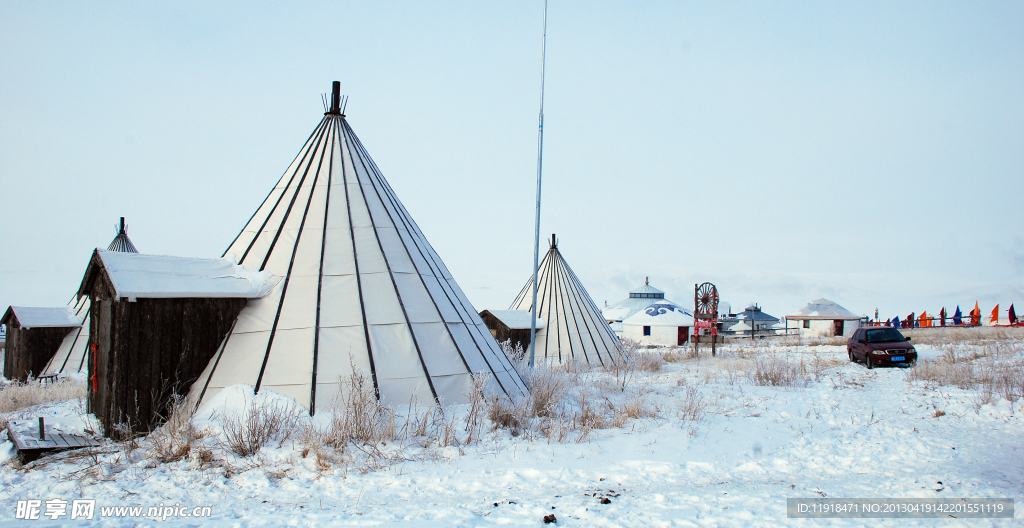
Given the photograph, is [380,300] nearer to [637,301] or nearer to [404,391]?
[404,391]

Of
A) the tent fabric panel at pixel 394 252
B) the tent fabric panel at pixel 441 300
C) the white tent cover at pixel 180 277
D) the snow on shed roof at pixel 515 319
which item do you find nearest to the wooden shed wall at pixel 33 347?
the white tent cover at pixel 180 277

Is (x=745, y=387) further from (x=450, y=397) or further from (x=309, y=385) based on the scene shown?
(x=309, y=385)

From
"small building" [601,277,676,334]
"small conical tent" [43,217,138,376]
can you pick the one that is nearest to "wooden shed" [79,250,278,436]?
"small conical tent" [43,217,138,376]

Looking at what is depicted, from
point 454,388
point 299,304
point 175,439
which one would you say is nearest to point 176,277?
point 299,304

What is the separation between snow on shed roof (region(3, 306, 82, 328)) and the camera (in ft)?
47.4

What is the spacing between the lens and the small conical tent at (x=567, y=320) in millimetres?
16984

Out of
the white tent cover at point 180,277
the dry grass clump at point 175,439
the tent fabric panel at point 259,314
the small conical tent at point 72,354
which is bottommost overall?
the small conical tent at point 72,354

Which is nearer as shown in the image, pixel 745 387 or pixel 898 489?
pixel 898 489

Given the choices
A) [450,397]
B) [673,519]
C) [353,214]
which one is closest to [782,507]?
[673,519]

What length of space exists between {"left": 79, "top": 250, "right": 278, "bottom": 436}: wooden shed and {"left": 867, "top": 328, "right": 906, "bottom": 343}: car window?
46.6ft

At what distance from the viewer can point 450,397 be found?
22.9 feet

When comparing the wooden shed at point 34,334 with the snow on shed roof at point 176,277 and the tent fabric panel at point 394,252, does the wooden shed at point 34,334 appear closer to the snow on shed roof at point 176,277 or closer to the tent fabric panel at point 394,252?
the snow on shed roof at point 176,277

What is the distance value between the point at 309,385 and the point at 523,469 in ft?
9.24

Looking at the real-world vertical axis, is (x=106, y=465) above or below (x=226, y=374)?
below
